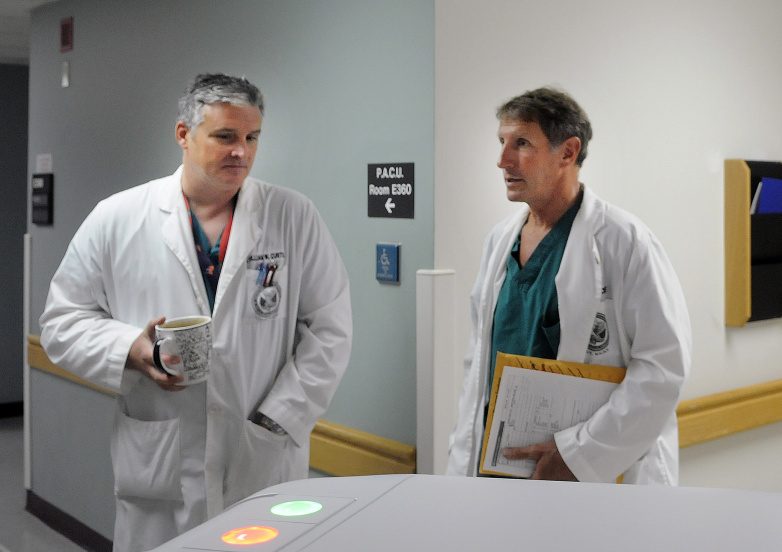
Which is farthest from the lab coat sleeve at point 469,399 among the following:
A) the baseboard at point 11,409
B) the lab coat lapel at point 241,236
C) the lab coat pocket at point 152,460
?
the baseboard at point 11,409

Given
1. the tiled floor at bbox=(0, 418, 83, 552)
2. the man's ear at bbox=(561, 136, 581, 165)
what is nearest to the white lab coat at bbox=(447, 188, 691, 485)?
the man's ear at bbox=(561, 136, 581, 165)

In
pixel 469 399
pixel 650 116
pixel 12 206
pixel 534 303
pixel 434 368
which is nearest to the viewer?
pixel 534 303

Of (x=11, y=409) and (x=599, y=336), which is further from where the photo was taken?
(x=11, y=409)

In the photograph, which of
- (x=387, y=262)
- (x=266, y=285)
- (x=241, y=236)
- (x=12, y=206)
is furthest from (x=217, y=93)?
(x=12, y=206)

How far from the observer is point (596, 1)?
293 cm

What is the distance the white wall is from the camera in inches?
102

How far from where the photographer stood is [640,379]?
197 cm

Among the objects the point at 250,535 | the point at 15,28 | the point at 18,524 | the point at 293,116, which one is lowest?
the point at 18,524

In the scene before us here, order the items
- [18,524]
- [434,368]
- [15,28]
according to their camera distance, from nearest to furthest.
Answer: [434,368] → [18,524] → [15,28]

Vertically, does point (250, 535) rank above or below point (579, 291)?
below

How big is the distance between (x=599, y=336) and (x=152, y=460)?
1.18 m

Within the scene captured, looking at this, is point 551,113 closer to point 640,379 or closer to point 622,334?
point 622,334

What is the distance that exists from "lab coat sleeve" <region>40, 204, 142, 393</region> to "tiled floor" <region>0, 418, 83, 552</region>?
76.7 inches

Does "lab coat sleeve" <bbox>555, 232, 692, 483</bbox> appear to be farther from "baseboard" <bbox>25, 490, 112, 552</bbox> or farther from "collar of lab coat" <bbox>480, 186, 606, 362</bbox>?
"baseboard" <bbox>25, 490, 112, 552</bbox>
